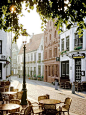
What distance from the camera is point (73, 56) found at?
23734 millimetres

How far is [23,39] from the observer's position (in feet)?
39.0

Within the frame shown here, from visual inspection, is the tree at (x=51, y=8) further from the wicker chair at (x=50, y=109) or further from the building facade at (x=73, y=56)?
the building facade at (x=73, y=56)

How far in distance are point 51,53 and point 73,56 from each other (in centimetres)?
1082

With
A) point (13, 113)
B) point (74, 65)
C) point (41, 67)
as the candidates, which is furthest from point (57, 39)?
point (13, 113)

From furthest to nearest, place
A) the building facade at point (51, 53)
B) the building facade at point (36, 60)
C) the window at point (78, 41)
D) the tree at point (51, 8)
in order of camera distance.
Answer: the building facade at point (36, 60)
the building facade at point (51, 53)
the window at point (78, 41)
the tree at point (51, 8)

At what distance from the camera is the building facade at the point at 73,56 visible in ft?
73.7

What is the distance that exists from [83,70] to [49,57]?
13.5 m

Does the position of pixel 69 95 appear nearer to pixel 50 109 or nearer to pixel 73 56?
pixel 73 56

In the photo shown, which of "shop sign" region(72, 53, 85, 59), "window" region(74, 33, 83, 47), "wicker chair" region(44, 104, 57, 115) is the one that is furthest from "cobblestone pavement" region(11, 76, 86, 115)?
"window" region(74, 33, 83, 47)

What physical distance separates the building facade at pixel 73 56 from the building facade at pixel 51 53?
271 cm

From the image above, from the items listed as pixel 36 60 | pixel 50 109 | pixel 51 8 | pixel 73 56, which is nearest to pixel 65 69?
pixel 73 56

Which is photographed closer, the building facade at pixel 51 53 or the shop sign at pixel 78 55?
the shop sign at pixel 78 55

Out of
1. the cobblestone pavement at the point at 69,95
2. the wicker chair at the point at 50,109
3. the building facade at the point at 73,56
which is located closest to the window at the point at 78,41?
the building facade at the point at 73,56

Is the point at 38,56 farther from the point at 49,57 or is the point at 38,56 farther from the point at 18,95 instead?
the point at 18,95
